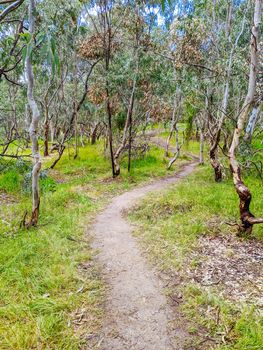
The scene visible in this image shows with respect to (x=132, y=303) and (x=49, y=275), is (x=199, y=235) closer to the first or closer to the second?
(x=132, y=303)

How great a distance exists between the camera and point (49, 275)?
449 cm

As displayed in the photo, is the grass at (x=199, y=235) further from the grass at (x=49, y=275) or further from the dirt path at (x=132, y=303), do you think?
the grass at (x=49, y=275)

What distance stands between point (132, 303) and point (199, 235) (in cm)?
267

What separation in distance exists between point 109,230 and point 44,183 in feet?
16.0

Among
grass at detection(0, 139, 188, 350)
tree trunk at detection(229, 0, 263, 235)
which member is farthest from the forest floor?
tree trunk at detection(229, 0, 263, 235)

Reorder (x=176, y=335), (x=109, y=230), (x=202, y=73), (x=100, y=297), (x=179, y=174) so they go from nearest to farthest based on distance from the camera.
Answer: (x=176, y=335)
(x=100, y=297)
(x=109, y=230)
(x=202, y=73)
(x=179, y=174)

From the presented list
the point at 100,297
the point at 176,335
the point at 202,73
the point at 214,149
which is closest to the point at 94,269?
the point at 100,297

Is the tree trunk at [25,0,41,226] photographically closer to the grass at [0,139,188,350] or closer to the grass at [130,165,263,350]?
the grass at [0,139,188,350]

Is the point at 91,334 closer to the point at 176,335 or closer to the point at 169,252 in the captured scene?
the point at 176,335

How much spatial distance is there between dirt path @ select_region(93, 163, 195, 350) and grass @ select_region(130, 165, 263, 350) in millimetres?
276

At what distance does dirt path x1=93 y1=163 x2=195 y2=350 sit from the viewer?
3295mm

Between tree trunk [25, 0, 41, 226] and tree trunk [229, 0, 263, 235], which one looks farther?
tree trunk [25, 0, 41, 226]

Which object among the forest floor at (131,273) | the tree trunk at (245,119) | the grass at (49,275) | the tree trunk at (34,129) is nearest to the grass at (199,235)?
the forest floor at (131,273)

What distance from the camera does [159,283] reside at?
4441mm
